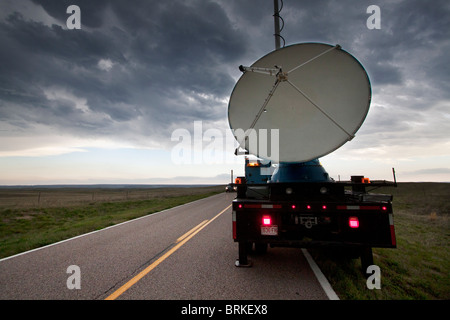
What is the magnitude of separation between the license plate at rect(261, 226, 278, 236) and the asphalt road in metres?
0.72

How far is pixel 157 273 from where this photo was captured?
12.9ft

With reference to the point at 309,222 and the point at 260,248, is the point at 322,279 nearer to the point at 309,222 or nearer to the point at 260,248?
the point at 309,222

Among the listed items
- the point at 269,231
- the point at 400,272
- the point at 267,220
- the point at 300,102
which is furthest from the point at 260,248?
the point at 300,102

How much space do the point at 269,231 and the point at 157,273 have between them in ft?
7.20

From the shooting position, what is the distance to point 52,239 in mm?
6891

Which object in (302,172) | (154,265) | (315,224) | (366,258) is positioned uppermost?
(302,172)

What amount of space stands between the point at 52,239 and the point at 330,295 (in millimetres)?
8034

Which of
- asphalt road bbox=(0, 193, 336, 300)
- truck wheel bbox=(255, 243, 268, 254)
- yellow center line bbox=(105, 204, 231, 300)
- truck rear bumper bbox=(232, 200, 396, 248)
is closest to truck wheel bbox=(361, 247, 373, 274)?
truck rear bumper bbox=(232, 200, 396, 248)

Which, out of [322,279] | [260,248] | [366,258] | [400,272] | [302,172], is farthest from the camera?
[260,248]

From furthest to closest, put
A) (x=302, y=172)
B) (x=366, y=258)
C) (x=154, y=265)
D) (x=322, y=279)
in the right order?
(x=302, y=172) < (x=154, y=265) < (x=366, y=258) < (x=322, y=279)
